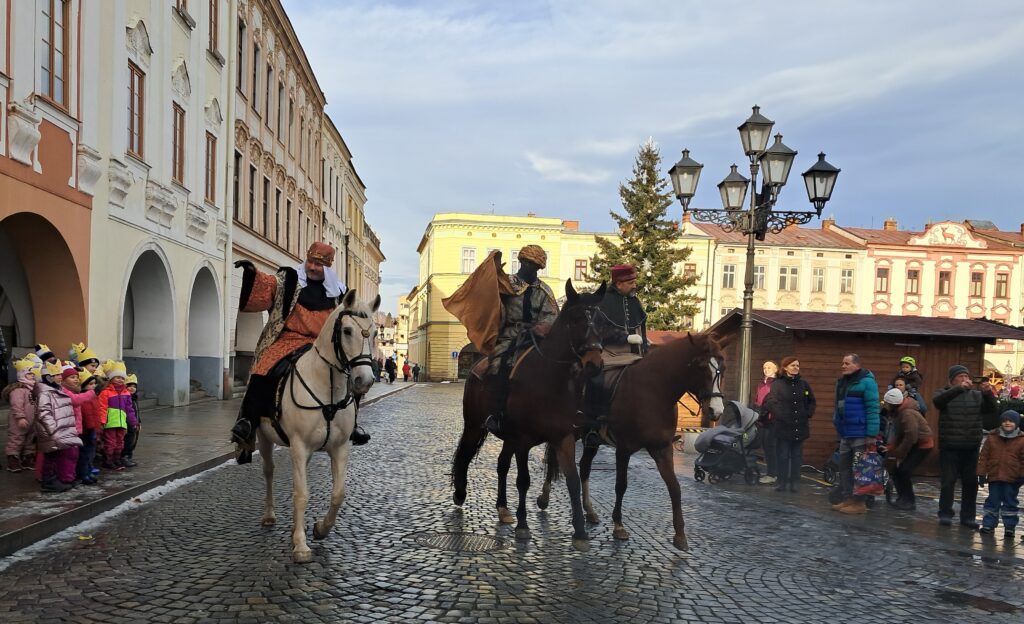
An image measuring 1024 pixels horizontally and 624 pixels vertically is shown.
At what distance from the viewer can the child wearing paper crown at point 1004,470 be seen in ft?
27.1

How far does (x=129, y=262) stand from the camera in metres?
17.2

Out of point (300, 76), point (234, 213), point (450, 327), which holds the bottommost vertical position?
point (450, 327)

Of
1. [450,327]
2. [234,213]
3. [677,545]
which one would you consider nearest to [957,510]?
[677,545]

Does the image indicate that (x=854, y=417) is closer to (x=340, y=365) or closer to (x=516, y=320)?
(x=516, y=320)

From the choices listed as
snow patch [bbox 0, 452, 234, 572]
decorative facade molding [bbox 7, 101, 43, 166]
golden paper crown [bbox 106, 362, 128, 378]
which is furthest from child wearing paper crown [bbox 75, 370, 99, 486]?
decorative facade molding [bbox 7, 101, 43, 166]

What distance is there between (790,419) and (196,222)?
54.5 feet

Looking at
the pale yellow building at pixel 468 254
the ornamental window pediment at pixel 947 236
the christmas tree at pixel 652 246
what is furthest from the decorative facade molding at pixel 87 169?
the ornamental window pediment at pixel 947 236

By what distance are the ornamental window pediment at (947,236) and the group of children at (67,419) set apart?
61.8 meters

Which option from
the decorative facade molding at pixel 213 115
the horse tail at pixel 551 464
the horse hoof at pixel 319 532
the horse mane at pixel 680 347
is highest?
the decorative facade molding at pixel 213 115

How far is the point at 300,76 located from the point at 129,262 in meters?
20.8

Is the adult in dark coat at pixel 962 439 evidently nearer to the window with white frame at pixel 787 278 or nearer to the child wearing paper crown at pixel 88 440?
the child wearing paper crown at pixel 88 440

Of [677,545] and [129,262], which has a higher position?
[129,262]

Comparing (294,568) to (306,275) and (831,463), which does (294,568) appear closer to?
(306,275)

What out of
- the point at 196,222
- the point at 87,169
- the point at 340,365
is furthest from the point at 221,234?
the point at 340,365
